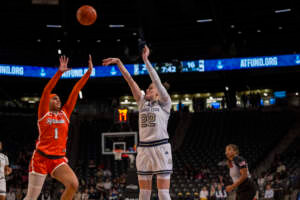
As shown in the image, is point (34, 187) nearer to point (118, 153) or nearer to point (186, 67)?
point (118, 153)

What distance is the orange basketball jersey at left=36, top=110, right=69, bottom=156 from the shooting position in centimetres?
550

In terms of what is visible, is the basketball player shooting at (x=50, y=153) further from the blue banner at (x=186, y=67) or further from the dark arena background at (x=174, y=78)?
the blue banner at (x=186, y=67)

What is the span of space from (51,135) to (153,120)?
139 centimetres

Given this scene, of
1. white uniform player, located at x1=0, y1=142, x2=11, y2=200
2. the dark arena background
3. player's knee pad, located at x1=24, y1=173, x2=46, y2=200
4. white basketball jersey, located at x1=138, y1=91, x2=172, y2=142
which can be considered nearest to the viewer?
player's knee pad, located at x1=24, y1=173, x2=46, y2=200

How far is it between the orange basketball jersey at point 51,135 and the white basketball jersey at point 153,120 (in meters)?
1.09

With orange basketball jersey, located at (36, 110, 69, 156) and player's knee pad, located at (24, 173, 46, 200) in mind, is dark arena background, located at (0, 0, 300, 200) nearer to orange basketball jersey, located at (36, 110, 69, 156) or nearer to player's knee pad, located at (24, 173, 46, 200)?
orange basketball jersey, located at (36, 110, 69, 156)

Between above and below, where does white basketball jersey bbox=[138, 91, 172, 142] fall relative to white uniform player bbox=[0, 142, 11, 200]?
above

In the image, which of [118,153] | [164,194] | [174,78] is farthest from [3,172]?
[174,78]

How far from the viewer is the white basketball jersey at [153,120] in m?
5.58

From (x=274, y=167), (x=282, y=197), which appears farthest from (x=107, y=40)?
(x=282, y=197)

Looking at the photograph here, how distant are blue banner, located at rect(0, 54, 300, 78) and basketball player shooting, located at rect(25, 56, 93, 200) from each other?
57.0 feet

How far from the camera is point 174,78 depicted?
944 inches

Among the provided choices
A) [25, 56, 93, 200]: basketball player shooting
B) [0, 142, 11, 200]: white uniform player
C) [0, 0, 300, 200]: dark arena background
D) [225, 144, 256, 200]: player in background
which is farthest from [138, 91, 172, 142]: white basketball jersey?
[0, 0, 300, 200]: dark arena background

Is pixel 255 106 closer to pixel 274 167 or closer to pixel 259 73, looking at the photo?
pixel 259 73
